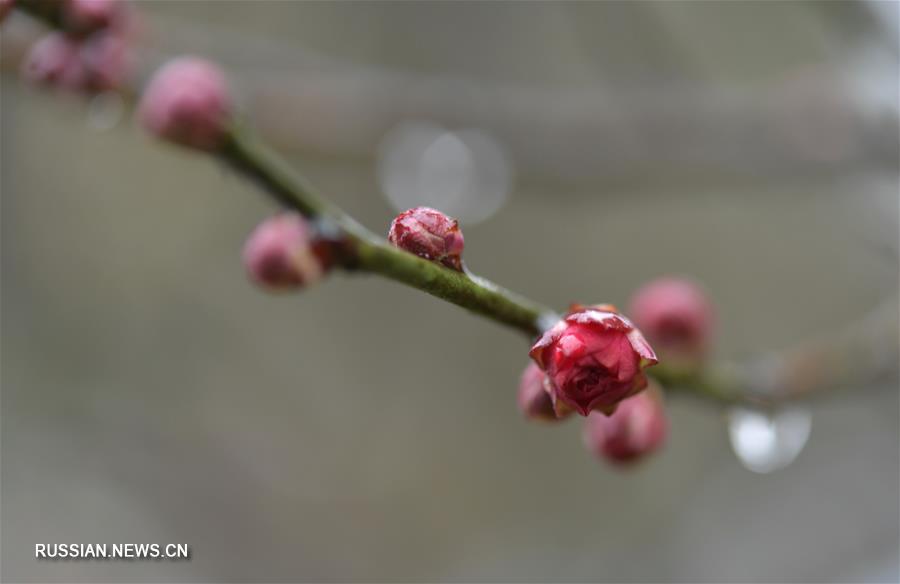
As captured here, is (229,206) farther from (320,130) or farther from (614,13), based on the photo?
(614,13)

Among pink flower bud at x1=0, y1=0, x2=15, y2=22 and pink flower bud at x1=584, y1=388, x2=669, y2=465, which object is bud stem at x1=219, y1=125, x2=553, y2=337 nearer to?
pink flower bud at x1=0, y1=0, x2=15, y2=22

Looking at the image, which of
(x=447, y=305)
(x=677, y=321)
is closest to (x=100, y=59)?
(x=677, y=321)

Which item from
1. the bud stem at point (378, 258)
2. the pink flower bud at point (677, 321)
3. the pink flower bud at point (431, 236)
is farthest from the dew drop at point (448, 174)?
the pink flower bud at point (431, 236)

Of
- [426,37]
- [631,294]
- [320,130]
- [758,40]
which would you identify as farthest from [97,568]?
[758,40]

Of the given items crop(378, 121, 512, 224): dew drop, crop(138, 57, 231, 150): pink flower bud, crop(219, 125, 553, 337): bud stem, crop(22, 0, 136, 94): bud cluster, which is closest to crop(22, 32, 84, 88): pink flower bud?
crop(22, 0, 136, 94): bud cluster

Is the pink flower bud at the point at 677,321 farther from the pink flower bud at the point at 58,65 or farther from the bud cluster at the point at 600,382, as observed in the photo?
the pink flower bud at the point at 58,65

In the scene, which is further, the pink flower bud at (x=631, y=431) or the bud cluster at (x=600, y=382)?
the pink flower bud at (x=631, y=431)
